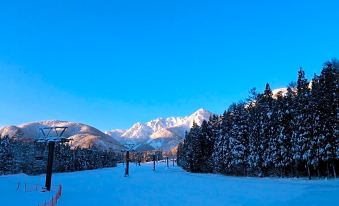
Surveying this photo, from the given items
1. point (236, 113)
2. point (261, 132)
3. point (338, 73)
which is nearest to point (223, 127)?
point (236, 113)

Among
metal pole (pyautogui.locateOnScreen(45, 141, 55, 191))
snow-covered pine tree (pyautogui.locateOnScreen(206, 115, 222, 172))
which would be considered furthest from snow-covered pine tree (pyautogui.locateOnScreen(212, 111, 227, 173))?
metal pole (pyautogui.locateOnScreen(45, 141, 55, 191))

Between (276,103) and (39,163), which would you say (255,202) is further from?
(39,163)

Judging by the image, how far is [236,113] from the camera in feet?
237

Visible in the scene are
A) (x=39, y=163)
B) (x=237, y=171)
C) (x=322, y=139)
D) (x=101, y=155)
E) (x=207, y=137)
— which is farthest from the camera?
(x=101, y=155)

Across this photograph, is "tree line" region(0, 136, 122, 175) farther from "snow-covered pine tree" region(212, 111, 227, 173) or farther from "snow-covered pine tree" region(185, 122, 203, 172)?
"snow-covered pine tree" region(185, 122, 203, 172)

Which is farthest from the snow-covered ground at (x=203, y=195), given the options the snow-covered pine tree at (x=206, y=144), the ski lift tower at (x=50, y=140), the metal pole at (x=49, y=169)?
the snow-covered pine tree at (x=206, y=144)

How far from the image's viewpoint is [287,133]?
5478 cm

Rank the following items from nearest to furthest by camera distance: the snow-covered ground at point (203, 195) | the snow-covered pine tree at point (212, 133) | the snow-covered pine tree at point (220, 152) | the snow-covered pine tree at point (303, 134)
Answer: the snow-covered ground at point (203, 195), the snow-covered pine tree at point (303, 134), the snow-covered pine tree at point (220, 152), the snow-covered pine tree at point (212, 133)

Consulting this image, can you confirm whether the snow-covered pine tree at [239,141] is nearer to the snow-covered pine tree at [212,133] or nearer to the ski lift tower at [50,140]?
the snow-covered pine tree at [212,133]

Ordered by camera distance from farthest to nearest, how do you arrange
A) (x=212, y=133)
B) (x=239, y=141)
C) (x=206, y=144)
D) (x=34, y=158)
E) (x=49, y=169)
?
(x=34, y=158)
(x=212, y=133)
(x=206, y=144)
(x=239, y=141)
(x=49, y=169)

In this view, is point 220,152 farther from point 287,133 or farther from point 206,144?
point 287,133

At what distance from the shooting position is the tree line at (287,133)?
47.3 meters

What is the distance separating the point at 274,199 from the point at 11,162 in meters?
91.2

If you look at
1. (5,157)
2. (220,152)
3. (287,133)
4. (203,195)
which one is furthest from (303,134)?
(5,157)
